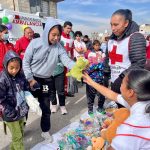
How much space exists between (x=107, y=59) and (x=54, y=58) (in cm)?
74

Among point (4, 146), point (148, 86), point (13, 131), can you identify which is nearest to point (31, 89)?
point (13, 131)

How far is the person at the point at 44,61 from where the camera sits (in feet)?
11.0

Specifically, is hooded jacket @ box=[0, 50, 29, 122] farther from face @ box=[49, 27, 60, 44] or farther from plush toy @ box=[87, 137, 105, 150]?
plush toy @ box=[87, 137, 105, 150]

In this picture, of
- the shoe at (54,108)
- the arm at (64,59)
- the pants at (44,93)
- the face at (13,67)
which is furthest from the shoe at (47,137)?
the shoe at (54,108)

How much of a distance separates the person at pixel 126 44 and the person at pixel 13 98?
45.6 inches

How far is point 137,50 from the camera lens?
2.90 meters

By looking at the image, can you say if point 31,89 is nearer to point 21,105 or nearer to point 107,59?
point 21,105

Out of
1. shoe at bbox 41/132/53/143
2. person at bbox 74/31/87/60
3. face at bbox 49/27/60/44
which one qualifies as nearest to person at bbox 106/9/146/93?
face at bbox 49/27/60/44

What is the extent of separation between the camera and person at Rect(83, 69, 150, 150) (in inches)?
60.4

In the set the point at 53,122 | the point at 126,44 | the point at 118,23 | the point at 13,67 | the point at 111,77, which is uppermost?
the point at 118,23

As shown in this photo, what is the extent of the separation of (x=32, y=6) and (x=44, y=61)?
1549cm

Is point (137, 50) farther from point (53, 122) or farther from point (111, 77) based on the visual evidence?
point (53, 122)

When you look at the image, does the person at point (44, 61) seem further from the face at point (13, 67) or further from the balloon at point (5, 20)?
the balloon at point (5, 20)

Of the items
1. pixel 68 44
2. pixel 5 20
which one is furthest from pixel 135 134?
pixel 5 20
